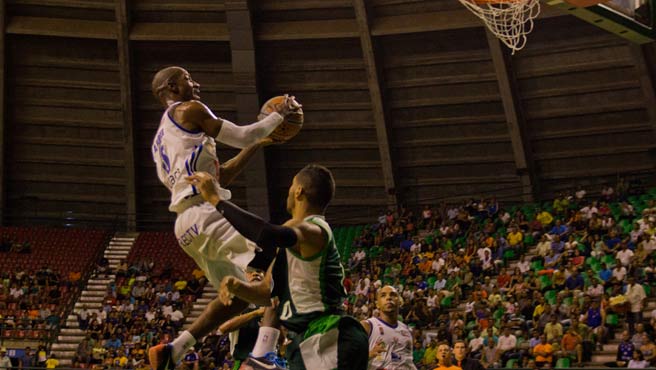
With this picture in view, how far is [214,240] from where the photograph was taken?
19.4ft

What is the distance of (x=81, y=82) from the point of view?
26.3 metres

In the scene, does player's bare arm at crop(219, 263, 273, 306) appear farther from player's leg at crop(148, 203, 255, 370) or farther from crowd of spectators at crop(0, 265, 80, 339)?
crowd of spectators at crop(0, 265, 80, 339)

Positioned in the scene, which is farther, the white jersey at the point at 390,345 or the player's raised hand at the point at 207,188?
the white jersey at the point at 390,345

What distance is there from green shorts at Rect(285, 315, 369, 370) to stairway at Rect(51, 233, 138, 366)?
57.3 feet

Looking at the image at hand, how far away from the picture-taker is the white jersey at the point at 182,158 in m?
6.01

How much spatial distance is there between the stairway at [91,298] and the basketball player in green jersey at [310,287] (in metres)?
17.4

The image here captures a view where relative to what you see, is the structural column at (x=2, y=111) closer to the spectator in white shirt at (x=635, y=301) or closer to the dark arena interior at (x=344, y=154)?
the dark arena interior at (x=344, y=154)

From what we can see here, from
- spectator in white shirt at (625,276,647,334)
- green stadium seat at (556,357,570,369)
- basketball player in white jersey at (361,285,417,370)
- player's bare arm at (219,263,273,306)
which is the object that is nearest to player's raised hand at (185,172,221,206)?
player's bare arm at (219,263,273,306)

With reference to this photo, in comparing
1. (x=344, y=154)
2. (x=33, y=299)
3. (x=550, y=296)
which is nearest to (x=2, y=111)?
(x=33, y=299)

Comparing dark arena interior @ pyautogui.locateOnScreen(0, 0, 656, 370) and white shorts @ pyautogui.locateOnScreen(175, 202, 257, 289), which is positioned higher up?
dark arena interior @ pyautogui.locateOnScreen(0, 0, 656, 370)

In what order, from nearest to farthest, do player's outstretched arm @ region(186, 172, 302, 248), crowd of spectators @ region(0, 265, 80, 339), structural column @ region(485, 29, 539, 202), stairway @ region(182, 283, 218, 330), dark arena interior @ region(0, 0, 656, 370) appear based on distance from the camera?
1. player's outstretched arm @ region(186, 172, 302, 248)
2. dark arena interior @ region(0, 0, 656, 370)
3. crowd of spectators @ region(0, 265, 80, 339)
4. stairway @ region(182, 283, 218, 330)
5. structural column @ region(485, 29, 539, 202)

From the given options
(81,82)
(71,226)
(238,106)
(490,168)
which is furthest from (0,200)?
(490,168)

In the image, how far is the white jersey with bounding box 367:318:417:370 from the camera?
829 cm

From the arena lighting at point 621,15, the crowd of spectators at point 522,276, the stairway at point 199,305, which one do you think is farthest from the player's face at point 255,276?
the stairway at point 199,305
